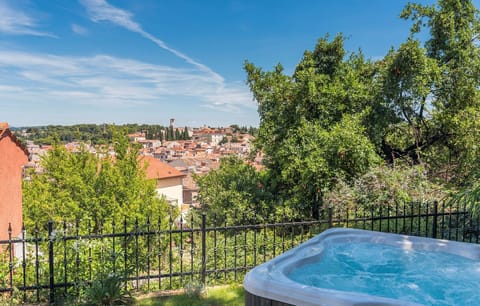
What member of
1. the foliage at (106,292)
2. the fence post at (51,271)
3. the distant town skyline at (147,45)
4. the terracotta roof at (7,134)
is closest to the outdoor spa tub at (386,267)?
the foliage at (106,292)

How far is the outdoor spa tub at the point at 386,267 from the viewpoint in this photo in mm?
3573

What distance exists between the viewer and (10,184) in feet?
20.4

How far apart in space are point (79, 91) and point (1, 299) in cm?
2248

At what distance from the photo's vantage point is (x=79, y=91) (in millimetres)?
23328

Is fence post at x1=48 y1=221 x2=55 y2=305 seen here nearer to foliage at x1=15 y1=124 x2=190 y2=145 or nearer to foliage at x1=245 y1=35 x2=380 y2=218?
foliage at x1=15 y1=124 x2=190 y2=145

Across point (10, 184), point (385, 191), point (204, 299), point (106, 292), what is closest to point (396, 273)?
point (204, 299)

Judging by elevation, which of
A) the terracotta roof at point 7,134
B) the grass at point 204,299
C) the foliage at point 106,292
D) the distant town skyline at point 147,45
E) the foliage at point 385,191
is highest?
the distant town skyline at point 147,45

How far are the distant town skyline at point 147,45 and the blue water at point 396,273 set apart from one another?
7.02 metres

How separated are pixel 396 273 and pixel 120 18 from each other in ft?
44.7

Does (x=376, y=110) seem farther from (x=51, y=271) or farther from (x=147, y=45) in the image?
(x=147, y=45)

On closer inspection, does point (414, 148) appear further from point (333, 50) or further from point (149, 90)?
point (149, 90)

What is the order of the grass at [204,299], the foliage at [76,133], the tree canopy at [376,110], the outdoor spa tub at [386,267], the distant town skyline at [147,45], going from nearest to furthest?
the outdoor spa tub at [386,267] < the grass at [204,299] < the tree canopy at [376,110] < the distant town skyline at [147,45] < the foliage at [76,133]

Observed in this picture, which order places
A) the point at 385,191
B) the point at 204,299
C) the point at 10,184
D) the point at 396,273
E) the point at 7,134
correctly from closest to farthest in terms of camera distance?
the point at 204,299 < the point at 396,273 < the point at 7,134 < the point at 10,184 < the point at 385,191

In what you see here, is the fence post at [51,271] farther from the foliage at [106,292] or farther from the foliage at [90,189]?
the foliage at [90,189]
